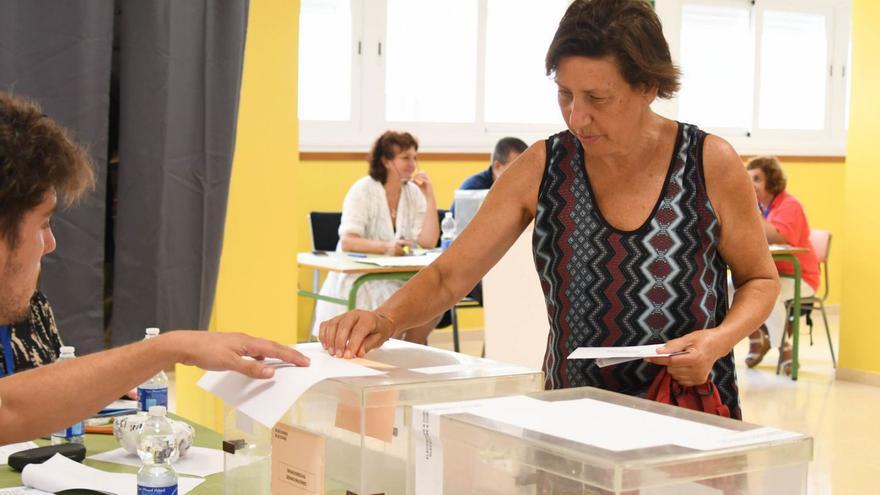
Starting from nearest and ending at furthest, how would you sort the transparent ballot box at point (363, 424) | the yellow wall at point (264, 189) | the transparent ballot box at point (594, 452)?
the transparent ballot box at point (594, 452) < the transparent ballot box at point (363, 424) < the yellow wall at point (264, 189)

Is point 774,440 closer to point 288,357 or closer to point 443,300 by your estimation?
point 288,357

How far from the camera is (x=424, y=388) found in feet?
4.77

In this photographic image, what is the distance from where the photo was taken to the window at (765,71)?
9.10 m

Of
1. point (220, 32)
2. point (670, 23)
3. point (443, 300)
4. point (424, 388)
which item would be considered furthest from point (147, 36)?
point (670, 23)

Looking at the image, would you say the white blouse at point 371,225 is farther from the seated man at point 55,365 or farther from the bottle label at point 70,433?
the seated man at point 55,365

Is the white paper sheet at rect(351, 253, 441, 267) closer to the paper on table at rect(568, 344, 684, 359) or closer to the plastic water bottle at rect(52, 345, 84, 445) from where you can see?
the plastic water bottle at rect(52, 345, 84, 445)

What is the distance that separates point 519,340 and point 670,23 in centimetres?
507

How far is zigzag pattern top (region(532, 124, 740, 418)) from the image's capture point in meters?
1.89

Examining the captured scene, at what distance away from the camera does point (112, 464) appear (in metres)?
2.07

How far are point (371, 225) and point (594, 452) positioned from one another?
17.7ft

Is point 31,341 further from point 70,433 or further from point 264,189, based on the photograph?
point 264,189

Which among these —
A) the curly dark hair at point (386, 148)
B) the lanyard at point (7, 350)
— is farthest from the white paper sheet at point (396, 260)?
the lanyard at point (7, 350)

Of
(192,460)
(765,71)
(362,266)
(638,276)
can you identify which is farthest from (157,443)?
(765,71)

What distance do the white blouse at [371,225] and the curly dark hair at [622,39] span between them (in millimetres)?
4000
